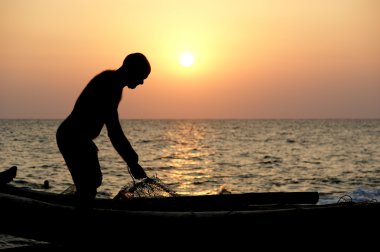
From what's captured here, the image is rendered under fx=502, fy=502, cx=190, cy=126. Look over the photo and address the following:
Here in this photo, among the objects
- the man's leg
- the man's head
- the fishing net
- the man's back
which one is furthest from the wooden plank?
the man's head

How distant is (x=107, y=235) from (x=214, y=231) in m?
1.29

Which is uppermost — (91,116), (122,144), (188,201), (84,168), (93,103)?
(93,103)

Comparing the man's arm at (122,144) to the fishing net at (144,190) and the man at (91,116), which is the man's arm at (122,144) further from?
the fishing net at (144,190)

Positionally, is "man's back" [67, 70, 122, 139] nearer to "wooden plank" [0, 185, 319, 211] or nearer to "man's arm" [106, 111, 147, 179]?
"man's arm" [106, 111, 147, 179]

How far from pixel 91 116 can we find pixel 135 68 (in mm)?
749

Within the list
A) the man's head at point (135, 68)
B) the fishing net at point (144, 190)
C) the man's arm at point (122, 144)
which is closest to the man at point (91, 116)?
the man's head at point (135, 68)

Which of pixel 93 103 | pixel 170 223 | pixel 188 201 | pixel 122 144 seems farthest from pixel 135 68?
pixel 188 201

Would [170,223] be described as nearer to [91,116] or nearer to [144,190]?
[91,116]

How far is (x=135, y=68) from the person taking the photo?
225 inches

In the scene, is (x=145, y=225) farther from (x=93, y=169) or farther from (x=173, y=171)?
(x=173, y=171)

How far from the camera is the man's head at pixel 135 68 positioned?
5699 millimetres

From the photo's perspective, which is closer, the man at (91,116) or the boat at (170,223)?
the man at (91,116)

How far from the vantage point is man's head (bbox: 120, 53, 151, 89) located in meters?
5.70

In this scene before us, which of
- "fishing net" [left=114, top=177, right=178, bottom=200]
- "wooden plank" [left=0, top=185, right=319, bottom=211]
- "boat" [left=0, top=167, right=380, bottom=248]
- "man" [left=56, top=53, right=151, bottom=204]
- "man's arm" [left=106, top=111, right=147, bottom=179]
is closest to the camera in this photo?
"man" [left=56, top=53, right=151, bottom=204]
